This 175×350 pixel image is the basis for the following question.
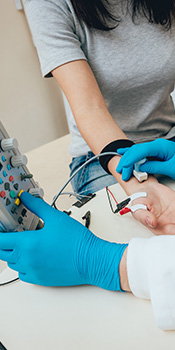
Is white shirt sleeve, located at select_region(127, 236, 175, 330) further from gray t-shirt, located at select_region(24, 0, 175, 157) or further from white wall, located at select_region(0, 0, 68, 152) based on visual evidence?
white wall, located at select_region(0, 0, 68, 152)

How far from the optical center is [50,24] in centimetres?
85

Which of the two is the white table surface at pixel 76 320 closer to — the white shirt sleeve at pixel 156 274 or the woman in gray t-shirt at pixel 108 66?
the white shirt sleeve at pixel 156 274

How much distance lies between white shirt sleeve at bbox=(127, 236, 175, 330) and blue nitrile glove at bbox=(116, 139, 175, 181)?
0.26 m

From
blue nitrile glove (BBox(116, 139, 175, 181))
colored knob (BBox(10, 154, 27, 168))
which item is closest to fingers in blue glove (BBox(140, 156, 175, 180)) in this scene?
blue nitrile glove (BBox(116, 139, 175, 181))

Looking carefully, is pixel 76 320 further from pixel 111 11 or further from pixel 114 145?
pixel 111 11

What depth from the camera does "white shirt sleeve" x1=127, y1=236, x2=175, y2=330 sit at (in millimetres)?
403

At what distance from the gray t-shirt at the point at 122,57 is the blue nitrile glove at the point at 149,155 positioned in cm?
32

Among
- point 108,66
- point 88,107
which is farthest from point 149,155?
point 108,66

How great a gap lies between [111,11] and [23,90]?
1.62 metres

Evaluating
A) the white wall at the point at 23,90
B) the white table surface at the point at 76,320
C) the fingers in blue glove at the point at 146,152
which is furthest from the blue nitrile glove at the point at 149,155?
the white wall at the point at 23,90

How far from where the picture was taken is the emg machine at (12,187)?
531 millimetres

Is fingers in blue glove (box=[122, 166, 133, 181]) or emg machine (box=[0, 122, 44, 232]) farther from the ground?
emg machine (box=[0, 122, 44, 232])

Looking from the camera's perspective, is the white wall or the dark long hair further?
the white wall

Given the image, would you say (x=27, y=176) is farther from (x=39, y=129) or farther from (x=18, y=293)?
(x=39, y=129)
